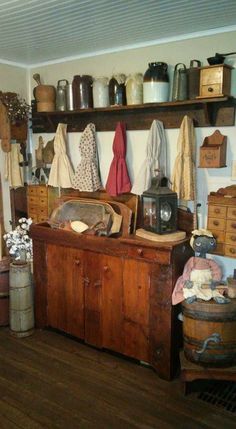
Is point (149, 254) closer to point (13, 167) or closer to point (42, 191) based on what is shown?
point (42, 191)

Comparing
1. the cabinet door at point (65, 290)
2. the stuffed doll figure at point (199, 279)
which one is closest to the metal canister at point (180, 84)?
the stuffed doll figure at point (199, 279)

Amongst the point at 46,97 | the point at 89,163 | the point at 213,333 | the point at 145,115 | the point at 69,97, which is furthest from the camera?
the point at 46,97

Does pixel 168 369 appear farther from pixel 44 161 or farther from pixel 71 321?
pixel 44 161

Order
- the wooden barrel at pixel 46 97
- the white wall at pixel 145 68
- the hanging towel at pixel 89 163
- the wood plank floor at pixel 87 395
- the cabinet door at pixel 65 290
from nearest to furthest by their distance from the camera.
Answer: the wood plank floor at pixel 87 395, the white wall at pixel 145 68, the cabinet door at pixel 65 290, the hanging towel at pixel 89 163, the wooden barrel at pixel 46 97

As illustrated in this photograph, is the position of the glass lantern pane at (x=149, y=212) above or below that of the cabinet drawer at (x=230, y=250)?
above

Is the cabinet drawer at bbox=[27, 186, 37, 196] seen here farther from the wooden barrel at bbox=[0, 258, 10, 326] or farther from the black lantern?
the black lantern

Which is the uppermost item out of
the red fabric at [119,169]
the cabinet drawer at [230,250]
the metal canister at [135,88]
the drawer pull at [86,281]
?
the metal canister at [135,88]

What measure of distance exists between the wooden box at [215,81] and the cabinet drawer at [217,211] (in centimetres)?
72

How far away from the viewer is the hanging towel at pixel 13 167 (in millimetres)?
3547

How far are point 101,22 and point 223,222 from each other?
153 cm

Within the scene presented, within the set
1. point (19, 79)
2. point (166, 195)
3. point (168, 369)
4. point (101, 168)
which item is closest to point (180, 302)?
point (168, 369)

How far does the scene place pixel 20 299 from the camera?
3121 millimetres

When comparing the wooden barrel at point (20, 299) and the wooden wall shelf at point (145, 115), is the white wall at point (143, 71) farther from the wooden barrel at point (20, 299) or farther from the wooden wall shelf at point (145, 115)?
the wooden barrel at point (20, 299)

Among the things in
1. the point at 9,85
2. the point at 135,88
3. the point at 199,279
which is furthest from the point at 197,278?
the point at 9,85
